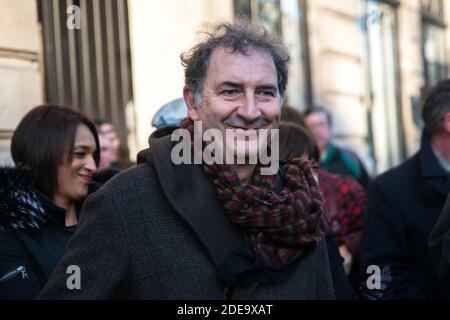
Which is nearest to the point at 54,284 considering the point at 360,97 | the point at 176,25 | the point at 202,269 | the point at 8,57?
the point at 202,269

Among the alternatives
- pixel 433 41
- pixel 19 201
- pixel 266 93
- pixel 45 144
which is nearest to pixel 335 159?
pixel 45 144

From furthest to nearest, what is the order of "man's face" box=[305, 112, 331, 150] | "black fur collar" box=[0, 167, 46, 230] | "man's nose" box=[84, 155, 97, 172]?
"man's face" box=[305, 112, 331, 150] < "man's nose" box=[84, 155, 97, 172] < "black fur collar" box=[0, 167, 46, 230]

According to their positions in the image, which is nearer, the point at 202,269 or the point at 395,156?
the point at 202,269

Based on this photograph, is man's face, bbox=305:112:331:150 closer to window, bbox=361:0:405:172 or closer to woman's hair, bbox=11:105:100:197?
woman's hair, bbox=11:105:100:197

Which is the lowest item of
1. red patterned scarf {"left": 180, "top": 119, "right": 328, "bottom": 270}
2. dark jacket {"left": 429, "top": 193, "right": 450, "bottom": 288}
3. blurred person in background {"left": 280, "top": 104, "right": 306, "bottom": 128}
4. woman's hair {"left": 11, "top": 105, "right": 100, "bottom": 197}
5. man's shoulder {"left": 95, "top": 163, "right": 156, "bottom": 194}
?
dark jacket {"left": 429, "top": 193, "right": 450, "bottom": 288}

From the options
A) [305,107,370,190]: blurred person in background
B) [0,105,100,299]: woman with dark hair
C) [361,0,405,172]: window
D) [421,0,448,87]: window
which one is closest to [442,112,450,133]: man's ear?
[305,107,370,190]: blurred person in background

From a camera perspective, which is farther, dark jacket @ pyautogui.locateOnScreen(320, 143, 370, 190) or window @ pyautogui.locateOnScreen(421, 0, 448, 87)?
window @ pyautogui.locateOnScreen(421, 0, 448, 87)

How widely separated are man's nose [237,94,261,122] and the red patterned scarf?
171mm

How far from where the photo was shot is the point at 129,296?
2262 millimetres

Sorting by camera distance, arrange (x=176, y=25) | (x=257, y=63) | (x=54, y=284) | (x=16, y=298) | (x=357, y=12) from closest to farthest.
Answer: (x=54, y=284) < (x=257, y=63) < (x=16, y=298) < (x=176, y=25) < (x=357, y=12)

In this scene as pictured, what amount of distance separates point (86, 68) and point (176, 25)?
112cm

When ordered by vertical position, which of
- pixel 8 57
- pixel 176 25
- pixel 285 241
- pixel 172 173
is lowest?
pixel 285 241

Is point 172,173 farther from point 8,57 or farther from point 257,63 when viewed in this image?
point 8,57

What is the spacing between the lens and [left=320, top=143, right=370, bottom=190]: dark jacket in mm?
5852
